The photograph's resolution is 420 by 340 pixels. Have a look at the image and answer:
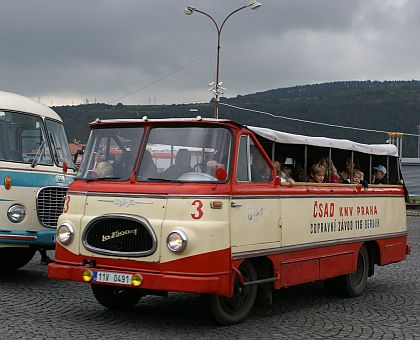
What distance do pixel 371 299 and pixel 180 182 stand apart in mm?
4165

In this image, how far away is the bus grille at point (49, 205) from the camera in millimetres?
10836

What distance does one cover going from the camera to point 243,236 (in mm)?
7859

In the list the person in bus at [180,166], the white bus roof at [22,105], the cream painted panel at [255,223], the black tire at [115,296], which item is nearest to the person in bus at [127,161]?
the person in bus at [180,166]

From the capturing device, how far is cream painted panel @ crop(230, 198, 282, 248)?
775cm

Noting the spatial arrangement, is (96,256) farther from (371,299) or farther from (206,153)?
(371,299)

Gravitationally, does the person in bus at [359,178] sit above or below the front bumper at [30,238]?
above

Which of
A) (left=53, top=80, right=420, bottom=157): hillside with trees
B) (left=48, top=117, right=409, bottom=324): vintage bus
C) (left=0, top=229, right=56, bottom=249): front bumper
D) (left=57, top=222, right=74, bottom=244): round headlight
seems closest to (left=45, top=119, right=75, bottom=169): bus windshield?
(left=0, top=229, right=56, bottom=249): front bumper

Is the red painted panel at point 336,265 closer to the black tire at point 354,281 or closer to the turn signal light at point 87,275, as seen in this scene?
the black tire at point 354,281

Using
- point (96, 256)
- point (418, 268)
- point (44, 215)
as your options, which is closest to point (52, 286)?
point (44, 215)

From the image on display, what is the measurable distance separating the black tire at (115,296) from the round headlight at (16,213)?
7.86 ft

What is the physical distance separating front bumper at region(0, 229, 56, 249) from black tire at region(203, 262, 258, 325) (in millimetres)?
3754

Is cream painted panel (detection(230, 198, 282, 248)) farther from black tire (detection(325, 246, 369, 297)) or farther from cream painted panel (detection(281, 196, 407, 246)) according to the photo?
black tire (detection(325, 246, 369, 297))

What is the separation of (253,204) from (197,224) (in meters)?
0.86

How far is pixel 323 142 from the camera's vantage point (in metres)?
10.1
